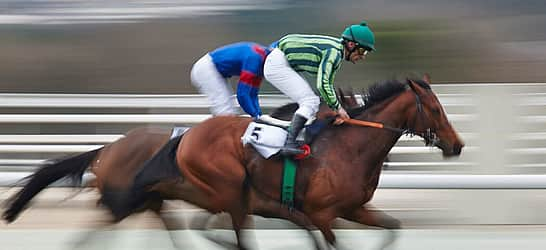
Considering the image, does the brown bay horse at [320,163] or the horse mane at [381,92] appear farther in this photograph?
the horse mane at [381,92]

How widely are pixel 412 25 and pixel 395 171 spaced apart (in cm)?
1371

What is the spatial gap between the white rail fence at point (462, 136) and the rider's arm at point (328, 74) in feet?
6.92

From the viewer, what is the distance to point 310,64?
6363mm

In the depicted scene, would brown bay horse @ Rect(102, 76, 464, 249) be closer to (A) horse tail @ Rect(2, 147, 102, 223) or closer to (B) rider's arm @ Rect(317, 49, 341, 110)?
(B) rider's arm @ Rect(317, 49, 341, 110)

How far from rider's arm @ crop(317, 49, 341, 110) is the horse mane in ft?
1.19

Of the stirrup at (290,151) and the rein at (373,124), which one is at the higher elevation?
the rein at (373,124)

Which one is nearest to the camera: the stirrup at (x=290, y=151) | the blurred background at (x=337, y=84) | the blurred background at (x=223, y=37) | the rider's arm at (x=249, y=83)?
the stirrup at (x=290, y=151)

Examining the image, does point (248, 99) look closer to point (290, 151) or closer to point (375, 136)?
point (290, 151)

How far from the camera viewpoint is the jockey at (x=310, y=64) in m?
6.19

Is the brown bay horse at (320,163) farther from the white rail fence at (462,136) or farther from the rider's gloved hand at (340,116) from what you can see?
the white rail fence at (462,136)

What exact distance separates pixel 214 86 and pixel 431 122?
4.53ft

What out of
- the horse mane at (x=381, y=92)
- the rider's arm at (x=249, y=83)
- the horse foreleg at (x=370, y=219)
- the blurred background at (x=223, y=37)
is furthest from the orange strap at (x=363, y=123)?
the blurred background at (x=223, y=37)

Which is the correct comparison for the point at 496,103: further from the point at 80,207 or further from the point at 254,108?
the point at 80,207

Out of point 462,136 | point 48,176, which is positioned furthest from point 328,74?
point 462,136
